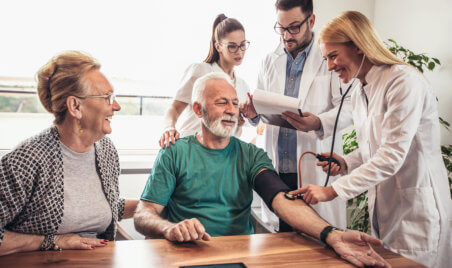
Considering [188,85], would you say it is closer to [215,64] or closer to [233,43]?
[215,64]

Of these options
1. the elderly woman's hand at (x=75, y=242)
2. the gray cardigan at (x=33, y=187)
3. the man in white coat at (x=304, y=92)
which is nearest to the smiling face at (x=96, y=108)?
the gray cardigan at (x=33, y=187)

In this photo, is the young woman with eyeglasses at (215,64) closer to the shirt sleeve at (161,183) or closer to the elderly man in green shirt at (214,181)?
the elderly man in green shirt at (214,181)

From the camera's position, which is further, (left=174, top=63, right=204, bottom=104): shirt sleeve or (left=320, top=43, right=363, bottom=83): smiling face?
(left=174, top=63, right=204, bottom=104): shirt sleeve

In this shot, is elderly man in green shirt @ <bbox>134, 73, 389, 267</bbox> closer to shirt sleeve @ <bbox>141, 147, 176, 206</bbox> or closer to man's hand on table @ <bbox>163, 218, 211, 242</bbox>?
shirt sleeve @ <bbox>141, 147, 176, 206</bbox>

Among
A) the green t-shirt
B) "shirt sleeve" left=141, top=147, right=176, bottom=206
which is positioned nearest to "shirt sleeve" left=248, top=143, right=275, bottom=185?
the green t-shirt

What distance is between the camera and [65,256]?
1.13 m

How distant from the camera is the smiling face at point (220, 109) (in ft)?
5.64

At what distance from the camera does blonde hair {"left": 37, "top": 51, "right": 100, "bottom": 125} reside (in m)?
1.39

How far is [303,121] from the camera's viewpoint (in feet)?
6.22

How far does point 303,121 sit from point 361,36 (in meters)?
0.50

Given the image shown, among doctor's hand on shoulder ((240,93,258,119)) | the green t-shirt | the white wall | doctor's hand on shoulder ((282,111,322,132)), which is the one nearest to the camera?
the green t-shirt

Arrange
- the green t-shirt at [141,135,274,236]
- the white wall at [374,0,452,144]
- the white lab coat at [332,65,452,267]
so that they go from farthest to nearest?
the white wall at [374,0,452,144] < the green t-shirt at [141,135,274,236] < the white lab coat at [332,65,452,267]

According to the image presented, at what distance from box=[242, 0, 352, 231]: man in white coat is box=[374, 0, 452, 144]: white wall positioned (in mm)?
1035

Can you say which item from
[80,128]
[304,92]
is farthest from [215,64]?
[80,128]
